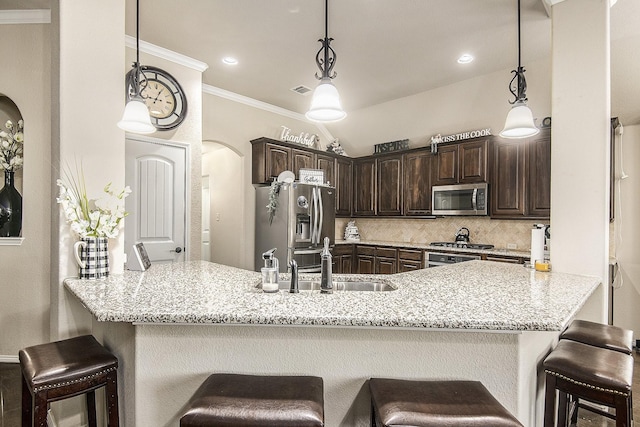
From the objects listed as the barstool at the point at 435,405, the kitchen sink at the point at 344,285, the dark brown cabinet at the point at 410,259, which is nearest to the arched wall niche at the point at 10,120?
the kitchen sink at the point at 344,285

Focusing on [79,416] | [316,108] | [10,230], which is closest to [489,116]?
[316,108]

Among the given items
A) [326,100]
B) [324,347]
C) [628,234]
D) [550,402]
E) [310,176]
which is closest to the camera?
[324,347]

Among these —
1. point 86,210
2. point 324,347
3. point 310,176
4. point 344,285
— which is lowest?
point 324,347

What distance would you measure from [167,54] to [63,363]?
3.25 metres

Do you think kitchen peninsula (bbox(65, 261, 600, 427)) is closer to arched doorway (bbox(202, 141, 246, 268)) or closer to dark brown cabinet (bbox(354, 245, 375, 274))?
arched doorway (bbox(202, 141, 246, 268))

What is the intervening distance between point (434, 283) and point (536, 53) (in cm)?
318

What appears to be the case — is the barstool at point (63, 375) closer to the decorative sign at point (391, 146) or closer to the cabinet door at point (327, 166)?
the cabinet door at point (327, 166)

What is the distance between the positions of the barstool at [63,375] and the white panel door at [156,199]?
6.42 feet

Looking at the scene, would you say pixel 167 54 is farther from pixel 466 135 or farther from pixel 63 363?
pixel 466 135

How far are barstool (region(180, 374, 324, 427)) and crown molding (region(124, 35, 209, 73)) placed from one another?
11.3 feet

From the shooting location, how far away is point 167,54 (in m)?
3.62

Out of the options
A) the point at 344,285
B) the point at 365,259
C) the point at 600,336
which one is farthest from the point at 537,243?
the point at 365,259

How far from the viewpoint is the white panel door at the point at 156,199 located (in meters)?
3.41

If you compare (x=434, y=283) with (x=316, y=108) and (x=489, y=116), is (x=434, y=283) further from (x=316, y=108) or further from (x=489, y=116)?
(x=489, y=116)
